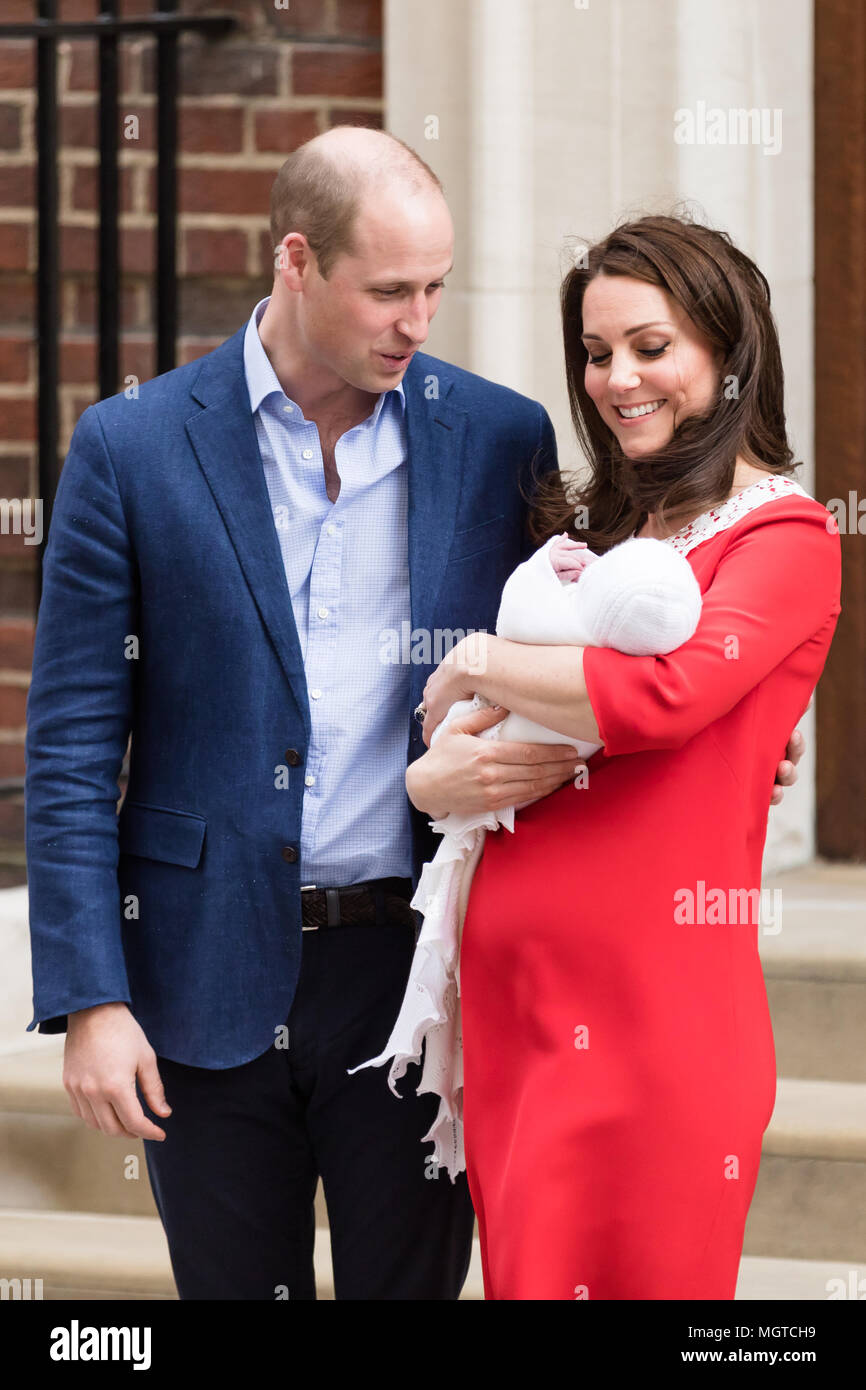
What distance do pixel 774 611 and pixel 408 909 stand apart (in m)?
0.66

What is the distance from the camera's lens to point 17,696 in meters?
3.55

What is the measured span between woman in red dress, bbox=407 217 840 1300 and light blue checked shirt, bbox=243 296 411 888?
0.21 metres

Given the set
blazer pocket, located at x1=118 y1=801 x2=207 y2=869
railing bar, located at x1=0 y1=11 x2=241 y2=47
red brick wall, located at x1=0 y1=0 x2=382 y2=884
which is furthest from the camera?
red brick wall, located at x1=0 y1=0 x2=382 y2=884

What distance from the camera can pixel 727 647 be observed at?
165 centimetres

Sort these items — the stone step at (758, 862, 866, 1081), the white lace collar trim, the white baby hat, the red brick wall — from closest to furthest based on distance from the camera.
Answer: the white baby hat, the white lace collar trim, the stone step at (758, 862, 866, 1081), the red brick wall

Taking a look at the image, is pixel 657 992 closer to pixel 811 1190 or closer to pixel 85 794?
pixel 85 794

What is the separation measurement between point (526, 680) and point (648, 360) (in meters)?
0.42

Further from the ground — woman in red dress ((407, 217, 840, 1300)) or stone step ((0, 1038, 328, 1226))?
woman in red dress ((407, 217, 840, 1300))

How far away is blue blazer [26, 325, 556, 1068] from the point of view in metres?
1.98

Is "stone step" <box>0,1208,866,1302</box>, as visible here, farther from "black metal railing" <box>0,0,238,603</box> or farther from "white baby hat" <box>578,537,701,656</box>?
"black metal railing" <box>0,0,238,603</box>

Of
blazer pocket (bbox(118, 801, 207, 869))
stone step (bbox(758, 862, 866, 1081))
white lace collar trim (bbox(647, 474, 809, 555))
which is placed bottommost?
stone step (bbox(758, 862, 866, 1081))

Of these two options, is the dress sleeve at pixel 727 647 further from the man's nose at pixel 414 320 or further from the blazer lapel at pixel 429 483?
the man's nose at pixel 414 320

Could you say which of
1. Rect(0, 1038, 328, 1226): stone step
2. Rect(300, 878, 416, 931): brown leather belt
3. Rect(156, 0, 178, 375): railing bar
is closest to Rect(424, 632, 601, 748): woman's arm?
Rect(300, 878, 416, 931): brown leather belt
